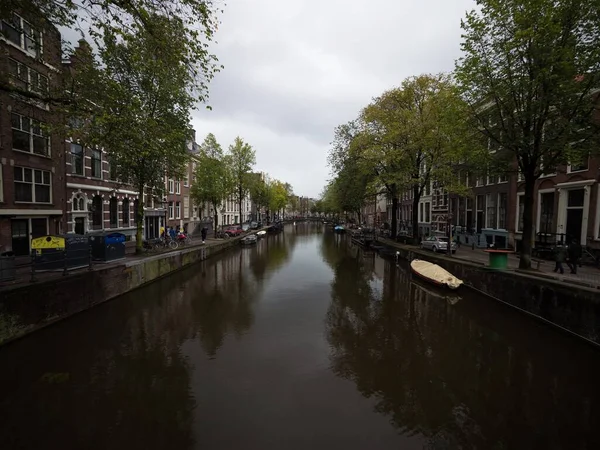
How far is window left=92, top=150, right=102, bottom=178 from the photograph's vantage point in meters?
24.8

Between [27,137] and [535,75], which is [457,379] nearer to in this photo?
[535,75]

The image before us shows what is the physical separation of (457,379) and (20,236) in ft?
76.9

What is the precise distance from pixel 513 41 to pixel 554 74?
89.6 inches

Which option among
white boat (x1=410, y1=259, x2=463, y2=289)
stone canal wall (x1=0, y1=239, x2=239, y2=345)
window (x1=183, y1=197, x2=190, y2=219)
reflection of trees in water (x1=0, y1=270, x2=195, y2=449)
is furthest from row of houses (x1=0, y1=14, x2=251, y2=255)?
white boat (x1=410, y1=259, x2=463, y2=289)

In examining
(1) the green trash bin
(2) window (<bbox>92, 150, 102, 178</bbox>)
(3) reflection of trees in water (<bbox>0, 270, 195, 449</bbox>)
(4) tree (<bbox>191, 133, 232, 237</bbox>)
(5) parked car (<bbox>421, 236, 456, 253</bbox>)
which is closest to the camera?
(3) reflection of trees in water (<bbox>0, 270, 195, 449</bbox>)

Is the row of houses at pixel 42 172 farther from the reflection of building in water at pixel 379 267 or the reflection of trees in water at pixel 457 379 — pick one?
the reflection of building in water at pixel 379 267

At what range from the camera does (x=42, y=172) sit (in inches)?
753

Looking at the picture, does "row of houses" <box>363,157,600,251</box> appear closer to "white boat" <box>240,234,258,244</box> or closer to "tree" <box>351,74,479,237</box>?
"tree" <box>351,74,479,237</box>

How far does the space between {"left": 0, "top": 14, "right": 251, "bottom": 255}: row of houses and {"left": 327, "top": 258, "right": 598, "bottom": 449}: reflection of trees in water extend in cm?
1284

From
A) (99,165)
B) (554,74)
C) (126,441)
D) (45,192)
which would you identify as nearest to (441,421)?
(126,441)

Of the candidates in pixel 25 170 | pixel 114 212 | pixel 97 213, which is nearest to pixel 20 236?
pixel 25 170

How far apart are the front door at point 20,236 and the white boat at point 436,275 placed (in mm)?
24693

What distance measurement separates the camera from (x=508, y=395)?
7.29m

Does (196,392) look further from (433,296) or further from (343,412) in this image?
(433,296)
